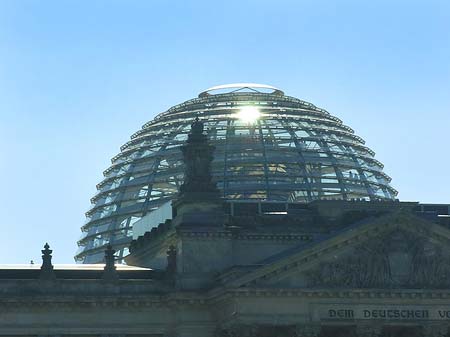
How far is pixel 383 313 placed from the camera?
109m

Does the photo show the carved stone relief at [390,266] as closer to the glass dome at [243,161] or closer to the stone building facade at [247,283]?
the stone building facade at [247,283]

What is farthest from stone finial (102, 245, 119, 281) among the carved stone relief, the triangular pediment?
the carved stone relief

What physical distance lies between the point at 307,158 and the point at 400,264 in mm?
31103

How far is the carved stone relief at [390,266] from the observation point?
4284 inches

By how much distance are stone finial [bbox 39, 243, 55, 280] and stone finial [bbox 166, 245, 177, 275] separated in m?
7.16

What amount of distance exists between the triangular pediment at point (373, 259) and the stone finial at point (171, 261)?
6708mm

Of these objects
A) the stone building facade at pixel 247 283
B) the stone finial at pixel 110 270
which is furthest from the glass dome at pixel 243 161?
the stone finial at pixel 110 270

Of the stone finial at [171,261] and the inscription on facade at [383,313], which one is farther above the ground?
the stone finial at [171,261]

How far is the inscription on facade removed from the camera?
108125 mm

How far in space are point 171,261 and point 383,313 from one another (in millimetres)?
13402

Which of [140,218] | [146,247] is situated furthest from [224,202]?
[140,218]

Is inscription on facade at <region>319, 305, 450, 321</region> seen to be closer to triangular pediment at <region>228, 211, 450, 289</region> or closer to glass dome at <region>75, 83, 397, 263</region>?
triangular pediment at <region>228, 211, 450, 289</region>

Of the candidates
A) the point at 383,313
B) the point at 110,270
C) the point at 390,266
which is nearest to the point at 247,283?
the point at 383,313

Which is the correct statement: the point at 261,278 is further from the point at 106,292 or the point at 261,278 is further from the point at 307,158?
the point at 307,158
